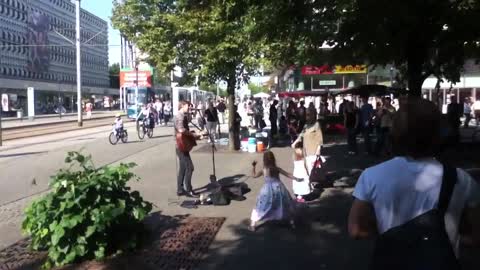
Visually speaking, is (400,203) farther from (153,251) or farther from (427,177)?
(153,251)

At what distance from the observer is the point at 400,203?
250 cm

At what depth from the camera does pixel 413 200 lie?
2.47m

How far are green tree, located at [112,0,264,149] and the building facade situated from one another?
5065 centimetres

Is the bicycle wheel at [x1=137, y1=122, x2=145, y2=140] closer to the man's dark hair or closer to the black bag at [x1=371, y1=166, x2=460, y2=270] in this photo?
the man's dark hair

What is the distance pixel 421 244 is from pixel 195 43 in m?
17.2

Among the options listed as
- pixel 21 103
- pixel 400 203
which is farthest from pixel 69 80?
pixel 400 203

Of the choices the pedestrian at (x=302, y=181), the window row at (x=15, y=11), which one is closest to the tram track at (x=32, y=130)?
the pedestrian at (x=302, y=181)

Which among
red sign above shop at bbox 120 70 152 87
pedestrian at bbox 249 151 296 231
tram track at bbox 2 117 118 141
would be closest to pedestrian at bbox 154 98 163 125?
red sign above shop at bbox 120 70 152 87

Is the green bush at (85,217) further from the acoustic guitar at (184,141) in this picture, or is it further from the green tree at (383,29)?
the green tree at (383,29)

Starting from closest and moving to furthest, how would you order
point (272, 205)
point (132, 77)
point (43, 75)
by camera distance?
1. point (272, 205)
2. point (132, 77)
3. point (43, 75)

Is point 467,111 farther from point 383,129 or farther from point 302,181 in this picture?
point 302,181

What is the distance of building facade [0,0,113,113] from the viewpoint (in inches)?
3246

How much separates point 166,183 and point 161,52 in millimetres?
8656

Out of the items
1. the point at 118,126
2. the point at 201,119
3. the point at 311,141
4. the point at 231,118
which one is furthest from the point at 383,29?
the point at 118,126
